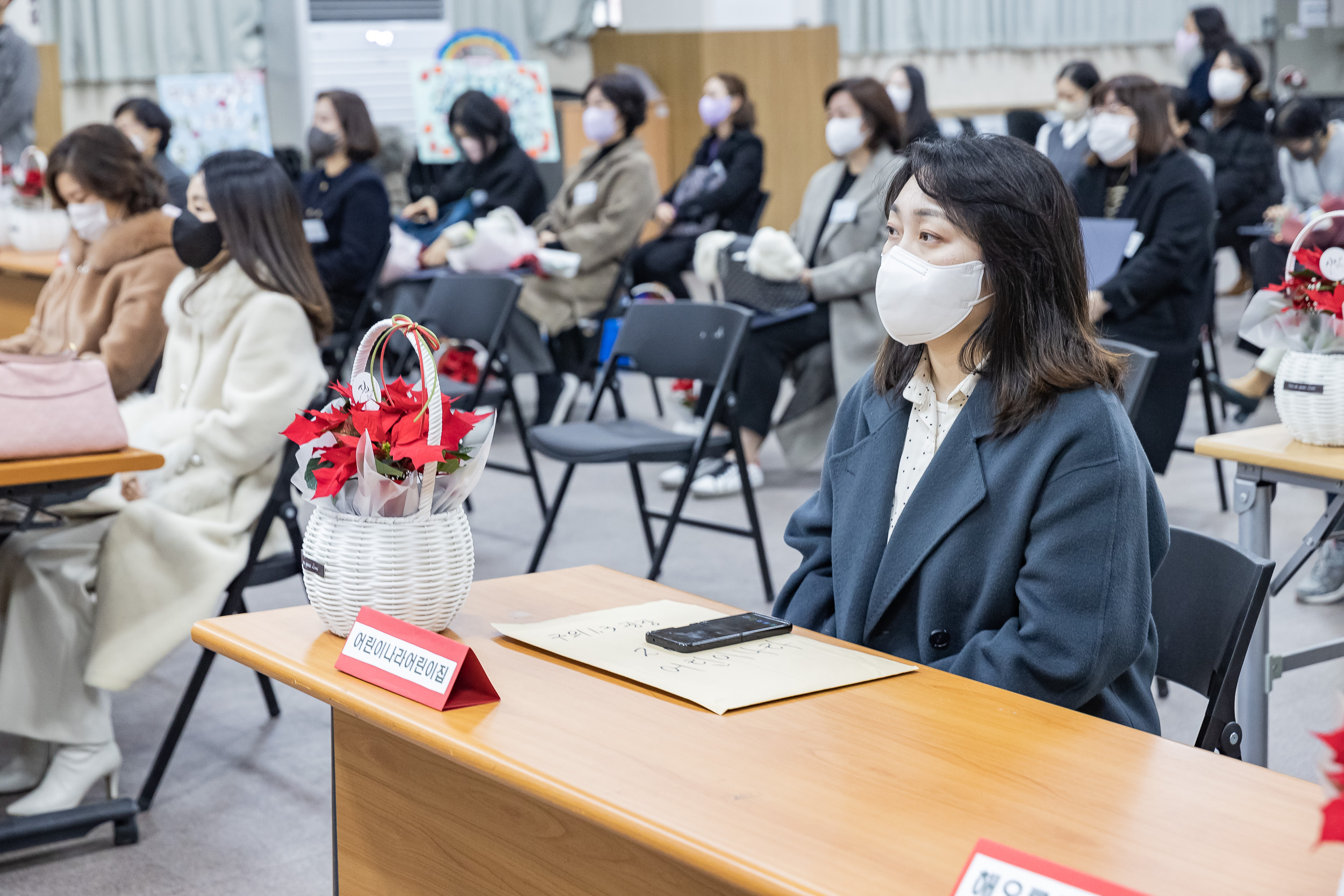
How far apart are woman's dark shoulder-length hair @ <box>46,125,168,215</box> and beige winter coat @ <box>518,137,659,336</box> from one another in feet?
7.27

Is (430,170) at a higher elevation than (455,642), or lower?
higher

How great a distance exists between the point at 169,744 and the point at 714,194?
15.1ft

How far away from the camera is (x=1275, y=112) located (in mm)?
7953

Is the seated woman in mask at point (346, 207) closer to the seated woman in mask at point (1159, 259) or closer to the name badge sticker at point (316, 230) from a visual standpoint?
the name badge sticker at point (316, 230)

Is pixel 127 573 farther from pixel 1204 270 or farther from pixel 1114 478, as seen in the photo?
pixel 1204 270

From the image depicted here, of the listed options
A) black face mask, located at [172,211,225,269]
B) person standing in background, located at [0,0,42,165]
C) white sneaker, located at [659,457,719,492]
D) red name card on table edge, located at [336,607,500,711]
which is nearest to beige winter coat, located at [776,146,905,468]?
white sneaker, located at [659,457,719,492]

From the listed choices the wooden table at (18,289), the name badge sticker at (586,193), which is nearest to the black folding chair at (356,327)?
the name badge sticker at (586,193)

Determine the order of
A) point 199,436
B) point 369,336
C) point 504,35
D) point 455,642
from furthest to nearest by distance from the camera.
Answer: point 504,35
point 199,436
point 369,336
point 455,642

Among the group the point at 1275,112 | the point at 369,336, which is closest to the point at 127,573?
the point at 369,336

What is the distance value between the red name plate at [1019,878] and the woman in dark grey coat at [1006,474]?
0.59m

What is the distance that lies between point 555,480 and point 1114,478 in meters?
3.91

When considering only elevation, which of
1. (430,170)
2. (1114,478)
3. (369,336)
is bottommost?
(1114,478)

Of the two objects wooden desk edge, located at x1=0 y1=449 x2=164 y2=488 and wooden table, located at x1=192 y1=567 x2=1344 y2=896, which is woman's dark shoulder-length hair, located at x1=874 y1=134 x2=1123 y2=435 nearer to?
wooden table, located at x1=192 y1=567 x2=1344 y2=896

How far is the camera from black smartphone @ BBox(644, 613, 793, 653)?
144cm
